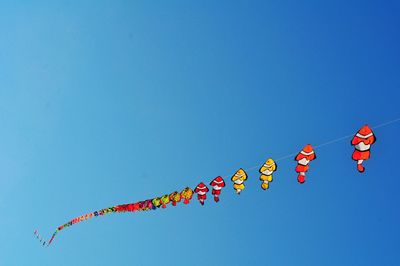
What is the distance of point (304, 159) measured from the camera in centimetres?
1004

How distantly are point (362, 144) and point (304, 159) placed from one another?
159 centimetres

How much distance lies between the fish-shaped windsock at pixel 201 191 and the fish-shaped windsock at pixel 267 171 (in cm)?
270

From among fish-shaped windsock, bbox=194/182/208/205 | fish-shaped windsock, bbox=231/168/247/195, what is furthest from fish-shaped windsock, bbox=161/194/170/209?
fish-shaped windsock, bbox=231/168/247/195

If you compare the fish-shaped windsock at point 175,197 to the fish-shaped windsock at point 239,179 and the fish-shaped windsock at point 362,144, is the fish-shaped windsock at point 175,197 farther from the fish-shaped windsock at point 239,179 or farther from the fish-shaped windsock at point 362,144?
the fish-shaped windsock at point 362,144

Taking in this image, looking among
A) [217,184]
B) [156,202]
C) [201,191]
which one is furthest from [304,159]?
[156,202]

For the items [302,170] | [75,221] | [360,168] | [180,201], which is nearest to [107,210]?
[75,221]

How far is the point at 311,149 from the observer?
9875mm

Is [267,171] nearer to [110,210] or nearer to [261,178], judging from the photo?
[261,178]

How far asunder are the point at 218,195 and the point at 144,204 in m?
4.06

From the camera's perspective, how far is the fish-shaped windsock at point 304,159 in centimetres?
991

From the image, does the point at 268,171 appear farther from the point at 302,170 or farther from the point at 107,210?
the point at 107,210

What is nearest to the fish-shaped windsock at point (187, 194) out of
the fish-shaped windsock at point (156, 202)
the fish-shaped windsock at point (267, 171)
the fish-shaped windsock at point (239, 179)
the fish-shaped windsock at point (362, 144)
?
the fish-shaped windsock at point (156, 202)

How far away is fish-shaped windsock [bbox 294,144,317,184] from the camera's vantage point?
9.91m

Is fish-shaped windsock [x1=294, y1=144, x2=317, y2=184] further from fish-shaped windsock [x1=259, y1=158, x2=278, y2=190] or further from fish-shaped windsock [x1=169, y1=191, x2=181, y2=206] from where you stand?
fish-shaped windsock [x1=169, y1=191, x2=181, y2=206]
